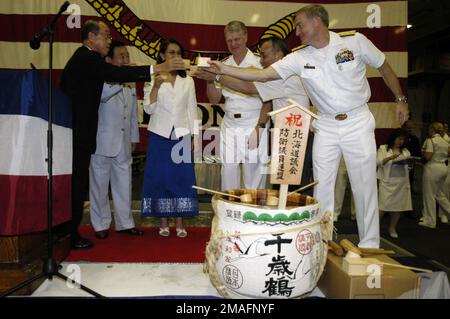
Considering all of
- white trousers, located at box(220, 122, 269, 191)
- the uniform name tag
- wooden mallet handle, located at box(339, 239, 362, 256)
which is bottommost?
wooden mallet handle, located at box(339, 239, 362, 256)

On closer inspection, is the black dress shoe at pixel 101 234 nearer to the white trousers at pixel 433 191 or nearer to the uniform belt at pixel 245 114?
the uniform belt at pixel 245 114

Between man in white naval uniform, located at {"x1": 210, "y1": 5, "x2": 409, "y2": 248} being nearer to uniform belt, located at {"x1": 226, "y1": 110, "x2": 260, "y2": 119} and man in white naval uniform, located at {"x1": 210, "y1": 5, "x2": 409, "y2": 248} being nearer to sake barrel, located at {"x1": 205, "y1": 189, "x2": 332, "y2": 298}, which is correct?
uniform belt, located at {"x1": 226, "y1": 110, "x2": 260, "y2": 119}

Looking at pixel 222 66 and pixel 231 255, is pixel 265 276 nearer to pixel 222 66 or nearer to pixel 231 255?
pixel 231 255

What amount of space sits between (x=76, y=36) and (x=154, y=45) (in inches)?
39.8

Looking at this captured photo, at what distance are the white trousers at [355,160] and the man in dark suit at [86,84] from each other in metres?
1.14

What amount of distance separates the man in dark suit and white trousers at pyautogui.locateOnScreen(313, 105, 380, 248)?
3.73ft

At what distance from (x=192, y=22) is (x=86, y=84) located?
105 inches

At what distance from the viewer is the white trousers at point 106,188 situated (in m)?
3.31

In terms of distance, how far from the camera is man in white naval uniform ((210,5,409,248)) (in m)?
2.40

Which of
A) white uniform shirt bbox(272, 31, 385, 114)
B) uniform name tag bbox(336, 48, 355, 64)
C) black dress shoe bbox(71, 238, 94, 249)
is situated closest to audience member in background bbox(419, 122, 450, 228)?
white uniform shirt bbox(272, 31, 385, 114)

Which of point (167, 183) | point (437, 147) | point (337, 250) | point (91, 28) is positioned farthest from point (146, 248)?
point (437, 147)

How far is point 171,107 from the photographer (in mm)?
3268

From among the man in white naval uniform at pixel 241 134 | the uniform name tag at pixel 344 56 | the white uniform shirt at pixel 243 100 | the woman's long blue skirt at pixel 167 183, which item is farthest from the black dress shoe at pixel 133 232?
the uniform name tag at pixel 344 56

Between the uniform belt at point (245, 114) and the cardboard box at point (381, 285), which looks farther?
the uniform belt at point (245, 114)
